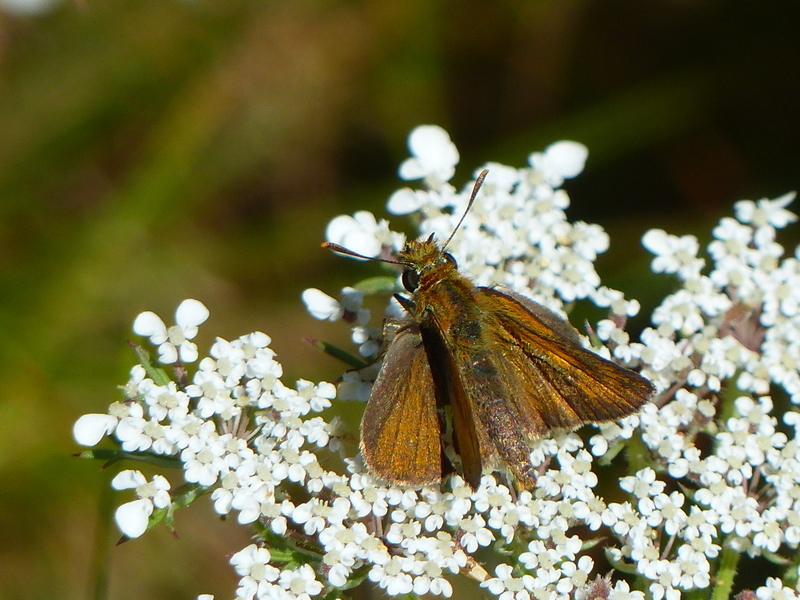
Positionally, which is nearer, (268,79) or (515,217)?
(515,217)

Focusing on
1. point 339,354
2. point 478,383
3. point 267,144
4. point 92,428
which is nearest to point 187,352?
point 92,428

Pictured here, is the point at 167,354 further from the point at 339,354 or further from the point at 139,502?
the point at 339,354

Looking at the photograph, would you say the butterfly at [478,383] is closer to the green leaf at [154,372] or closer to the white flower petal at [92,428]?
the green leaf at [154,372]

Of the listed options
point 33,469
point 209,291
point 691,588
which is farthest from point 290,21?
point 691,588

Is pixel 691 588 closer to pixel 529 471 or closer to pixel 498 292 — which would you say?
pixel 529 471

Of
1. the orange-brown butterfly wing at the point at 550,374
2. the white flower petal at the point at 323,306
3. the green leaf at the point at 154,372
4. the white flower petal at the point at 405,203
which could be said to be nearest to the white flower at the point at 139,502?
the green leaf at the point at 154,372

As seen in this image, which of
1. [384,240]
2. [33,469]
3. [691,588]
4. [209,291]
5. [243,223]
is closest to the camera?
[691,588]
